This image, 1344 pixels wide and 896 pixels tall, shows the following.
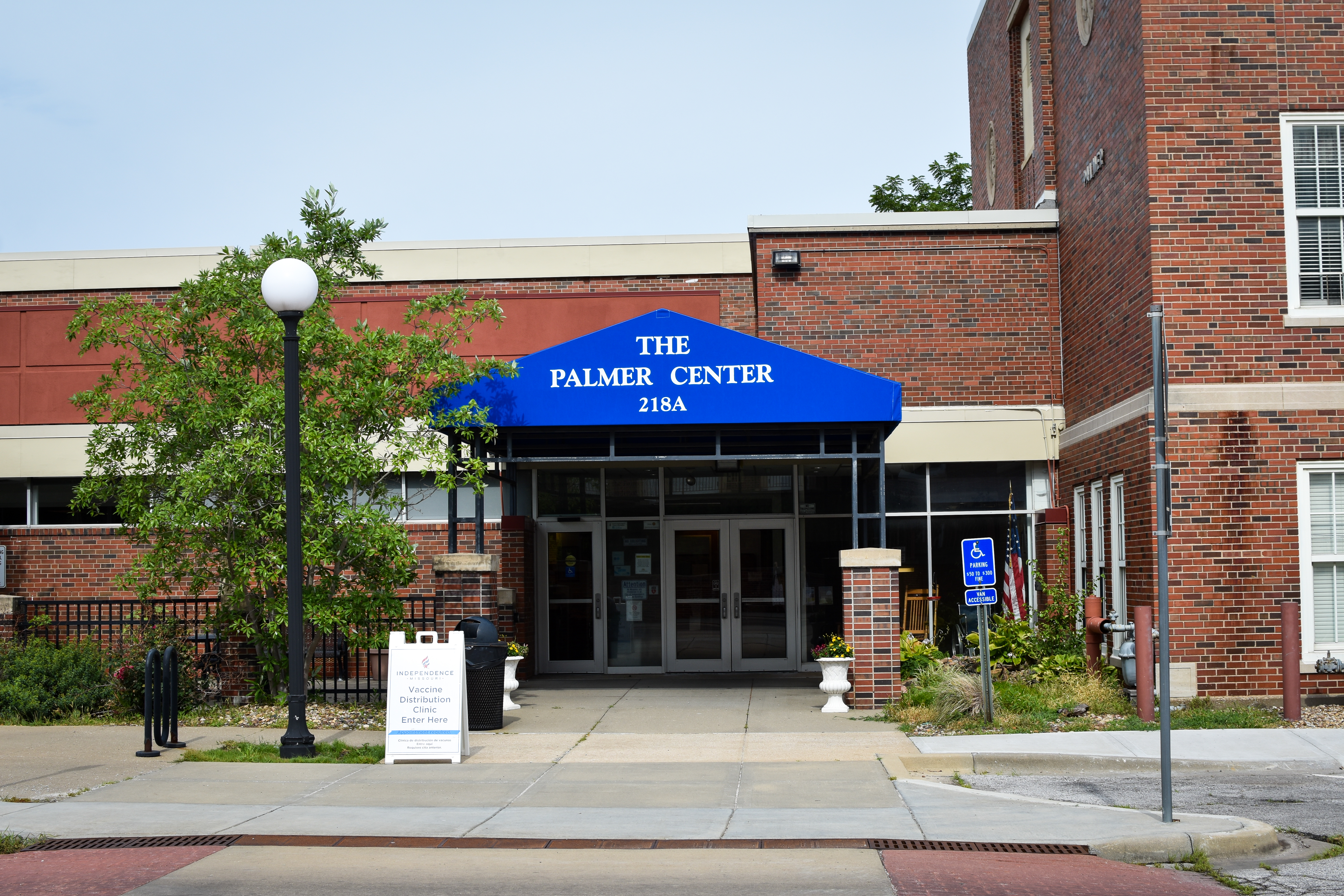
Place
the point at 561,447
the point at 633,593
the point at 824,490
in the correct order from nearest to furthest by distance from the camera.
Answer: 1. the point at 561,447
2. the point at 824,490
3. the point at 633,593

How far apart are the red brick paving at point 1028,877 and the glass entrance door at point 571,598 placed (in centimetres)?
1132

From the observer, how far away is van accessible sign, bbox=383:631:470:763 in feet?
35.8

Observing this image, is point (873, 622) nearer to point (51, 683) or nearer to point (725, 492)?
point (725, 492)

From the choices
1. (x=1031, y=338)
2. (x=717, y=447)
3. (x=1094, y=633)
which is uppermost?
(x=1031, y=338)

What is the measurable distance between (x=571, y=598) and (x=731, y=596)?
2386 millimetres

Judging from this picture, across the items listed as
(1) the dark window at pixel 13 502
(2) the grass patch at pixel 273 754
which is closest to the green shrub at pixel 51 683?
(2) the grass patch at pixel 273 754

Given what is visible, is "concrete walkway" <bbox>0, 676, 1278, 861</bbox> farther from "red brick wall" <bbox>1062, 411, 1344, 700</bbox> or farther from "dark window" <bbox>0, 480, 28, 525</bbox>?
"dark window" <bbox>0, 480, 28, 525</bbox>

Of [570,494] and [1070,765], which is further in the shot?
[570,494]

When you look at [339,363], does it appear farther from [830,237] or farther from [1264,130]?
[1264,130]

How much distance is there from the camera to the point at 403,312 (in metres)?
20.0

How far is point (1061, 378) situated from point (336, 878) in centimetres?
1368

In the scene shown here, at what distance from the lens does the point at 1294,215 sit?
13.6 m

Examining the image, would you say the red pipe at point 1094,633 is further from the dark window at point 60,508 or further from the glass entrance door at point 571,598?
the dark window at point 60,508

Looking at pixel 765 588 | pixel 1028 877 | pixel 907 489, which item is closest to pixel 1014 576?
pixel 907 489
